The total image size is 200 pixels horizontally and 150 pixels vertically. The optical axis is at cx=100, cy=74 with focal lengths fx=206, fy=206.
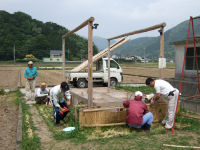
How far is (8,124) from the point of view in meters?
6.07

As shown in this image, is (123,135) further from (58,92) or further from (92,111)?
(58,92)

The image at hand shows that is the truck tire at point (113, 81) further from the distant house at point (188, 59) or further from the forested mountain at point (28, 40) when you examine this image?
the forested mountain at point (28, 40)

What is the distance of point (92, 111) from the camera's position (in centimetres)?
520

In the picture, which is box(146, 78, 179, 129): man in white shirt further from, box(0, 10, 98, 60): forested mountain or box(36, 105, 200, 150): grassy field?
box(0, 10, 98, 60): forested mountain

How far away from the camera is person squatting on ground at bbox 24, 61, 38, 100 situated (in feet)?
29.1

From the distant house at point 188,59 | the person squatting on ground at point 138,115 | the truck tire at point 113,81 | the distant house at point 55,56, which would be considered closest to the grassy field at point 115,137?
the person squatting on ground at point 138,115

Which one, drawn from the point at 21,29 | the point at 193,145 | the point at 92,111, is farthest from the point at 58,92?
the point at 21,29

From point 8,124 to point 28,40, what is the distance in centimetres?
7767

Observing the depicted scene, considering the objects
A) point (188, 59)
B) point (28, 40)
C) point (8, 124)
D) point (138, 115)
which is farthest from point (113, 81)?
point (28, 40)

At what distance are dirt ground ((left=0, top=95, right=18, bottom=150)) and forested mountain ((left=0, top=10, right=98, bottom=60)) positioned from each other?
206ft

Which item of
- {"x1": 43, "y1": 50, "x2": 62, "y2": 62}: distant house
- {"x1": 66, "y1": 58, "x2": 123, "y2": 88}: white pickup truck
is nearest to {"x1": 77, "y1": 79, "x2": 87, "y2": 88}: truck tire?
{"x1": 66, "y1": 58, "x2": 123, "y2": 88}: white pickup truck

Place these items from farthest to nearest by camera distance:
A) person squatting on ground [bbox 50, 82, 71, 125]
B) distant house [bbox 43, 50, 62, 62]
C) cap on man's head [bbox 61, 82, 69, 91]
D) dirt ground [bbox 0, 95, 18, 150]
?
1. distant house [bbox 43, 50, 62, 62]
2. person squatting on ground [bbox 50, 82, 71, 125]
3. cap on man's head [bbox 61, 82, 69, 91]
4. dirt ground [bbox 0, 95, 18, 150]

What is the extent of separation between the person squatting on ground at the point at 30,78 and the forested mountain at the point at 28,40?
204ft

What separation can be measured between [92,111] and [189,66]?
26.6ft
